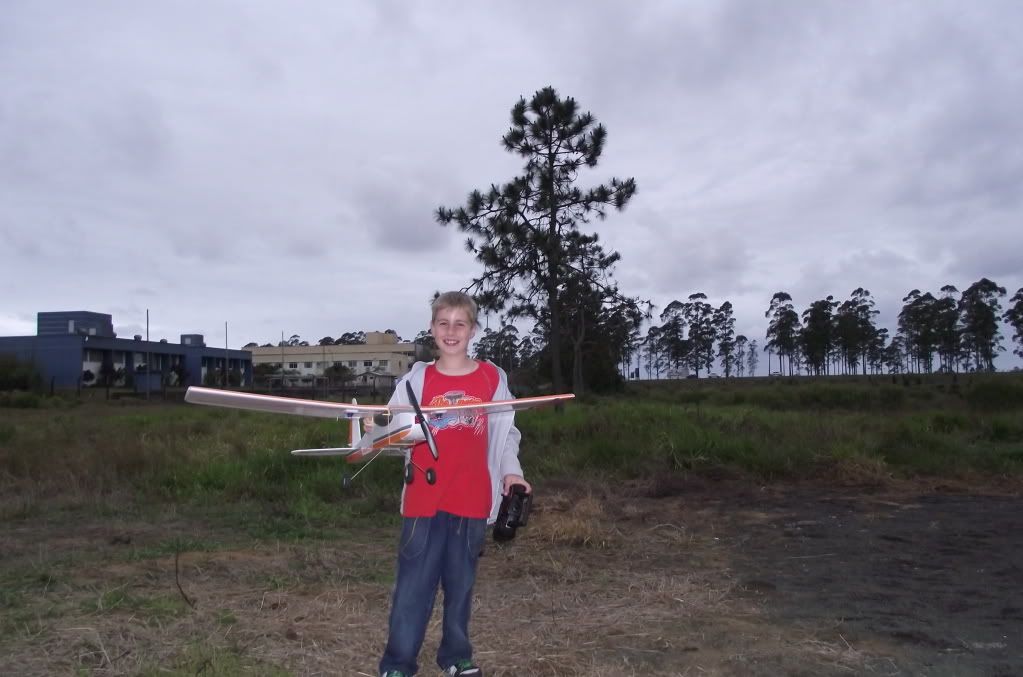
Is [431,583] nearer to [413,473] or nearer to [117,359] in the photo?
[413,473]

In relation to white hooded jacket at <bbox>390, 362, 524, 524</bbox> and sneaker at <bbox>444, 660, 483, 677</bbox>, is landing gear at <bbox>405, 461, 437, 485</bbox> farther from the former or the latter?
sneaker at <bbox>444, 660, 483, 677</bbox>

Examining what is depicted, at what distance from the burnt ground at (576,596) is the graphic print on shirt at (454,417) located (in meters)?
1.02

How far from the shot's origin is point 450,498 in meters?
2.75

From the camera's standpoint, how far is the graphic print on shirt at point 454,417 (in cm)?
280

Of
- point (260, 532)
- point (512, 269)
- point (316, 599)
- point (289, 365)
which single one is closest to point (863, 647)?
point (316, 599)

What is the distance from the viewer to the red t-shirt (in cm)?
275

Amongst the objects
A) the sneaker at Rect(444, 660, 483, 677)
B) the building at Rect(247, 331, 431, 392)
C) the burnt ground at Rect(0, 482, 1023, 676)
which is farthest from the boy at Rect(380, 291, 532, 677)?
the building at Rect(247, 331, 431, 392)

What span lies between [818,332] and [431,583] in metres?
55.5

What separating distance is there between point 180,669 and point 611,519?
428 cm

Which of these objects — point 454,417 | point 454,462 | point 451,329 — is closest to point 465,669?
point 454,462

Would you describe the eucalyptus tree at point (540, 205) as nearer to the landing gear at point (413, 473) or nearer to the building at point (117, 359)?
the landing gear at point (413, 473)

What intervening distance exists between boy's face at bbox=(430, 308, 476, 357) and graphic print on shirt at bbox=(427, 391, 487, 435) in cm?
18

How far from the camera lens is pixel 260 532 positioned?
6.12 m

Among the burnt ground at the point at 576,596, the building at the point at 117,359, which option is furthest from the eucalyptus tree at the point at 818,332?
the burnt ground at the point at 576,596
